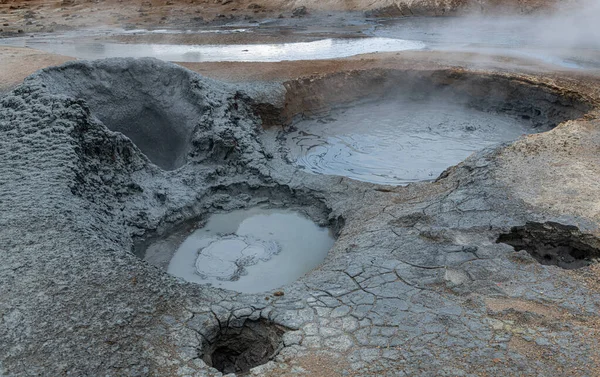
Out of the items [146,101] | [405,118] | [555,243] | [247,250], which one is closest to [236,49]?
[405,118]

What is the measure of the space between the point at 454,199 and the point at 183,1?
50.2ft

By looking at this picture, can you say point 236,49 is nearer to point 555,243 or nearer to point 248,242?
point 248,242

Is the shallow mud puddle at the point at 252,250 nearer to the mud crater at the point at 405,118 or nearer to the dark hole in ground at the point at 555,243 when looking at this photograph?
the mud crater at the point at 405,118

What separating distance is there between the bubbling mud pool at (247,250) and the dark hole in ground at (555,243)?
1.58m

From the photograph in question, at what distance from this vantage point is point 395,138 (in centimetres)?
765

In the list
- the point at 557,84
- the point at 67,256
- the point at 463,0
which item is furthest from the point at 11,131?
the point at 463,0

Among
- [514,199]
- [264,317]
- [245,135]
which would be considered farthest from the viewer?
[245,135]

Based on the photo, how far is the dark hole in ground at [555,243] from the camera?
14.0 ft

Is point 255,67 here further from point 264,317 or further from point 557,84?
point 264,317

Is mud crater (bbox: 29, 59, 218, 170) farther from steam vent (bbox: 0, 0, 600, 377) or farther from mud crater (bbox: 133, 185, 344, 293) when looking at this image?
mud crater (bbox: 133, 185, 344, 293)

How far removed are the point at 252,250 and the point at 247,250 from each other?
0.04m

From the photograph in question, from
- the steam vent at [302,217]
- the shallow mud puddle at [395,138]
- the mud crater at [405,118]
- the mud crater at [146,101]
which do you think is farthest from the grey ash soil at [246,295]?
the mud crater at [405,118]

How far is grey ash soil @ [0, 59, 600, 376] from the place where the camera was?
321 cm

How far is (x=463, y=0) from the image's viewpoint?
1608 cm
